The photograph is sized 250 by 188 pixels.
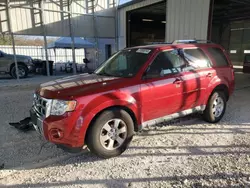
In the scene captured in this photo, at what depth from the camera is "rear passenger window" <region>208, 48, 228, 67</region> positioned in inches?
185

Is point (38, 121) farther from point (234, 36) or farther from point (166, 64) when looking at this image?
point (234, 36)

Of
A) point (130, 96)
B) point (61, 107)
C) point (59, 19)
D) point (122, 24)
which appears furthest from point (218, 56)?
point (59, 19)

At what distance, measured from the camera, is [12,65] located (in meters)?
12.0

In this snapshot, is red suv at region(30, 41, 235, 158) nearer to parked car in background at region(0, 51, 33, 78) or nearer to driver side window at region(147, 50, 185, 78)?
driver side window at region(147, 50, 185, 78)

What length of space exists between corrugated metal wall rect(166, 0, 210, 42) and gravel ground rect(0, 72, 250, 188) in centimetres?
495

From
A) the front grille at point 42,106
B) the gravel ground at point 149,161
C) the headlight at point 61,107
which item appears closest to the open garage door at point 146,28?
the gravel ground at point 149,161

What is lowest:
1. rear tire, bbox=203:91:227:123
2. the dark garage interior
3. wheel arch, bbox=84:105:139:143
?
rear tire, bbox=203:91:227:123

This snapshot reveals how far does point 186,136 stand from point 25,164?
9.33 feet

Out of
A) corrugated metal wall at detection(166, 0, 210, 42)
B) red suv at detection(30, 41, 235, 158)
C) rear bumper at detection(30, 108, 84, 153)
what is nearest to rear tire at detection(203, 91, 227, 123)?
red suv at detection(30, 41, 235, 158)

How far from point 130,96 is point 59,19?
9363mm

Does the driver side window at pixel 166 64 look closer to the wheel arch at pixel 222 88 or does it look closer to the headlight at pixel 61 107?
the wheel arch at pixel 222 88

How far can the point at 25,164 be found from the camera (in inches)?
126

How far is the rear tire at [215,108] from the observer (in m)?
4.62

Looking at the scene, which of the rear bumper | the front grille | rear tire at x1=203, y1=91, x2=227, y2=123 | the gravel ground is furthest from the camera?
rear tire at x1=203, y1=91, x2=227, y2=123
